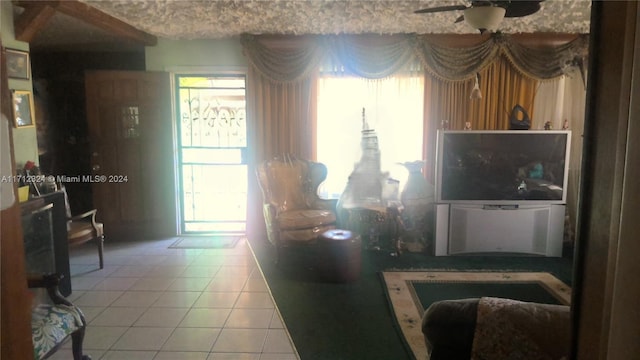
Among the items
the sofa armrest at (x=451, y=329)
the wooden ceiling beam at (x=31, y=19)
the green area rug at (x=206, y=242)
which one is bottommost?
the green area rug at (x=206, y=242)

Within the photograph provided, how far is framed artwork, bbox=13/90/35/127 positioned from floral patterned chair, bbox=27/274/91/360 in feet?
6.16

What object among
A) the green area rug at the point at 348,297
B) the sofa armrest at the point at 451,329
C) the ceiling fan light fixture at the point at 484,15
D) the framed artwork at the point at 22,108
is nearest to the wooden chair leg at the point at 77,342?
the green area rug at the point at 348,297

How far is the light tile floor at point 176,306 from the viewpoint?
2.88 meters

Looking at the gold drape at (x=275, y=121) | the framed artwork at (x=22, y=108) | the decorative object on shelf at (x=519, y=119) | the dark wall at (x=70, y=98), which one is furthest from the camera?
the dark wall at (x=70, y=98)

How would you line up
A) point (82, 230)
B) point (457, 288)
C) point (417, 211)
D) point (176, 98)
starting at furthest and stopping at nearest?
point (176, 98) < point (417, 211) < point (82, 230) < point (457, 288)

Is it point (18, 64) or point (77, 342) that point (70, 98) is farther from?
point (77, 342)

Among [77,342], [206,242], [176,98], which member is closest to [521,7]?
[77,342]

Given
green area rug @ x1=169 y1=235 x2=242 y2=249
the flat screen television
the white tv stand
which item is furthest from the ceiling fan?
green area rug @ x1=169 y1=235 x2=242 y2=249

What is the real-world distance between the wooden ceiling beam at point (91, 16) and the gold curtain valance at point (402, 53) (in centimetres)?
117

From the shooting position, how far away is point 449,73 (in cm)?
496

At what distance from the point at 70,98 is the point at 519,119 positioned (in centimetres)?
579

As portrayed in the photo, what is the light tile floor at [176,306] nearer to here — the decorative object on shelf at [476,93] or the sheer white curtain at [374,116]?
the sheer white curtain at [374,116]

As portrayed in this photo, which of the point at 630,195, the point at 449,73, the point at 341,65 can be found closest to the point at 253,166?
the point at 341,65

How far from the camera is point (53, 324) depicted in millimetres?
2295
